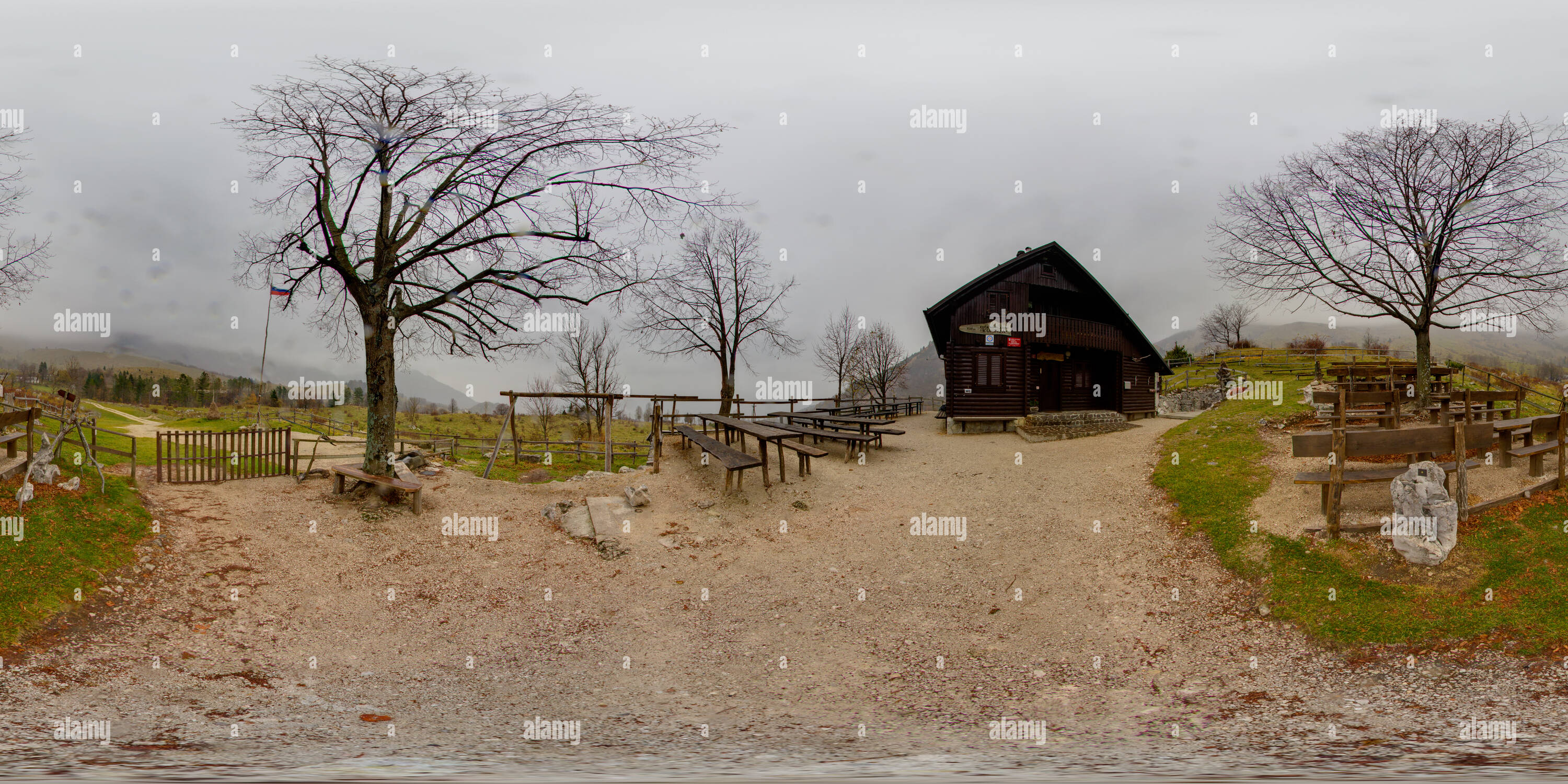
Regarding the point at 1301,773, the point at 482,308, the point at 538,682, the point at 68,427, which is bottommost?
the point at 538,682

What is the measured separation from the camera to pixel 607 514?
13.2 meters

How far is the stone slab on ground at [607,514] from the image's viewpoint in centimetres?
1246

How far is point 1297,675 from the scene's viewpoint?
23.5 ft

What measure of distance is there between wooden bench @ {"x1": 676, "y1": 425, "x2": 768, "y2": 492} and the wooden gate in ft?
28.9

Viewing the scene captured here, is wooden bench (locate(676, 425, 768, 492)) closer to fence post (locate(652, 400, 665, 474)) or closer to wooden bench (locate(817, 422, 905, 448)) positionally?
fence post (locate(652, 400, 665, 474))

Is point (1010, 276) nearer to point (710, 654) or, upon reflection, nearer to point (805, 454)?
point (805, 454)

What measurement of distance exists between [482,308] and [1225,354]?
5973cm

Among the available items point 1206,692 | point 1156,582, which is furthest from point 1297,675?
point 1156,582

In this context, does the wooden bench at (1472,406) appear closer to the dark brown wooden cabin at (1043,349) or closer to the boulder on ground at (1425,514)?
the boulder on ground at (1425,514)

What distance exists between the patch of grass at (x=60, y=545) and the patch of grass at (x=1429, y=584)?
14694mm

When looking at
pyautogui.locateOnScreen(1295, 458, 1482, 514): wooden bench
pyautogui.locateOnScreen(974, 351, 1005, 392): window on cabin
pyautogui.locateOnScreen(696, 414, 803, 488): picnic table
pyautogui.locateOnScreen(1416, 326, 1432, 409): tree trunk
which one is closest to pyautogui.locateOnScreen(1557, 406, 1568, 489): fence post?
pyautogui.locateOnScreen(1295, 458, 1482, 514): wooden bench

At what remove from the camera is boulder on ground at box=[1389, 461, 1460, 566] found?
8.67 meters

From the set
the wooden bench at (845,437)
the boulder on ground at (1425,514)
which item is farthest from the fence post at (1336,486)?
the wooden bench at (845,437)

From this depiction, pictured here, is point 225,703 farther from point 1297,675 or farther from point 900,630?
point 1297,675
